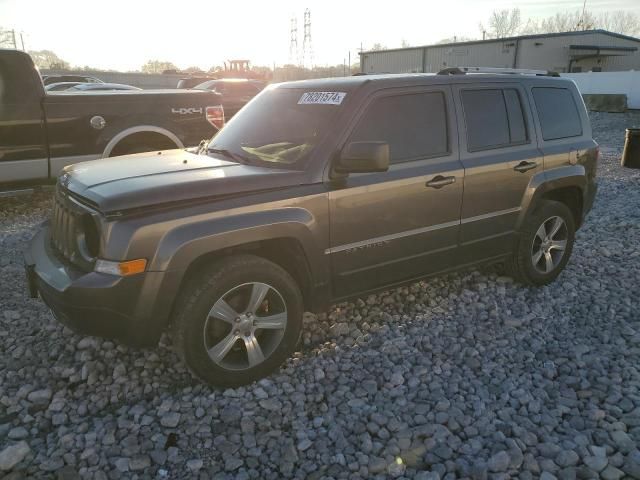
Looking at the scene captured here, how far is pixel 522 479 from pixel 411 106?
2.53 metres

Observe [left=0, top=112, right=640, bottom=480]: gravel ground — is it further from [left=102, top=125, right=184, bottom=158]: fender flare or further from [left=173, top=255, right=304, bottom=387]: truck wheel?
[left=102, top=125, right=184, bottom=158]: fender flare

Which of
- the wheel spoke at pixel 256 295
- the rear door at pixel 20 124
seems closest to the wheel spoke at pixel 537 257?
the wheel spoke at pixel 256 295

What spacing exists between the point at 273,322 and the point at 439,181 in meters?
1.62

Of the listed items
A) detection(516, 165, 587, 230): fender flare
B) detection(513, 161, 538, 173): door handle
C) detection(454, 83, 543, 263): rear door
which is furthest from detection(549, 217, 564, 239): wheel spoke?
detection(513, 161, 538, 173): door handle

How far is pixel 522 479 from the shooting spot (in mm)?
2543

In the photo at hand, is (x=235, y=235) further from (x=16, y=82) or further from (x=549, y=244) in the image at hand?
(x=16, y=82)

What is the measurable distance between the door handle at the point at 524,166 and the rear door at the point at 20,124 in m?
5.44

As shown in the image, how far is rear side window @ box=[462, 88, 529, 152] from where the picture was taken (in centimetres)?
411

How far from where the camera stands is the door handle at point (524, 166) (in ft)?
14.3

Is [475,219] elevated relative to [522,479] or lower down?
elevated

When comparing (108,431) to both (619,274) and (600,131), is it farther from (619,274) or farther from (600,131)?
(600,131)

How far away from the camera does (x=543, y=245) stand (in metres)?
4.82

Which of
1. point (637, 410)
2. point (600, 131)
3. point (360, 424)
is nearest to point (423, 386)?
point (360, 424)

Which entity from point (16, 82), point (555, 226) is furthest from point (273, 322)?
point (16, 82)
